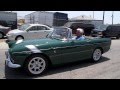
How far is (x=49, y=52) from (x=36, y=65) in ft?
1.68

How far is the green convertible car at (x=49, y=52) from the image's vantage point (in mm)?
5172

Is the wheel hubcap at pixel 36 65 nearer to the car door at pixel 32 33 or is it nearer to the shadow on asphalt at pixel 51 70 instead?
the shadow on asphalt at pixel 51 70

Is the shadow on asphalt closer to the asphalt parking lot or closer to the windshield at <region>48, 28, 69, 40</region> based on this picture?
the asphalt parking lot

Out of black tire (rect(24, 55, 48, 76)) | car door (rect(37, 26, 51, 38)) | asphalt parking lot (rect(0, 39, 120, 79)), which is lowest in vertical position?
asphalt parking lot (rect(0, 39, 120, 79))

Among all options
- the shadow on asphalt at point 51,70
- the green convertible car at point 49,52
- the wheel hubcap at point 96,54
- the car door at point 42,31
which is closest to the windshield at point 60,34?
the green convertible car at point 49,52

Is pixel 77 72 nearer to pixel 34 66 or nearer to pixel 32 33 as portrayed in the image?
pixel 34 66

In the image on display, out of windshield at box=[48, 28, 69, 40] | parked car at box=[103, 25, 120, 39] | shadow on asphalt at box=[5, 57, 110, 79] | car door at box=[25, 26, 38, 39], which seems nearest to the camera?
shadow on asphalt at box=[5, 57, 110, 79]

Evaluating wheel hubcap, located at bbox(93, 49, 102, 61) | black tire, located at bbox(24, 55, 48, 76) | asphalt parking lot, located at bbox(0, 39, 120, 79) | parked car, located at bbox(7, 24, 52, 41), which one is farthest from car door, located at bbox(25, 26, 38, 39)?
black tire, located at bbox(24, 55, 48, 76)

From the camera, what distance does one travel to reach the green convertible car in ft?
17.0

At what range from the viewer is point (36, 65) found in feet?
17.4

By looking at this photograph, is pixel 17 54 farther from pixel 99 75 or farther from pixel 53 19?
pixel 53 19

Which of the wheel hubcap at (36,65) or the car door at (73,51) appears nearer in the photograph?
the wheel hubcap at (36,65)
